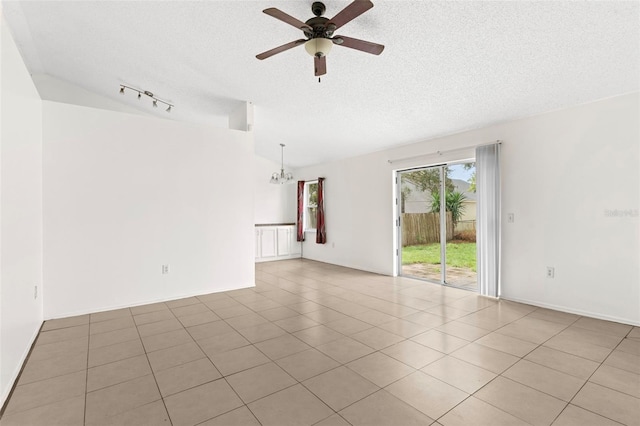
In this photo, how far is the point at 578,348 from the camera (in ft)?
8.73

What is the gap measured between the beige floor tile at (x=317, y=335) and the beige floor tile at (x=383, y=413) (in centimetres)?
94

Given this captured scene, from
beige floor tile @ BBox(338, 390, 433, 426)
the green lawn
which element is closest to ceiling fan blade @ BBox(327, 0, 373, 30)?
beige floor tile @ BBox(338, 390, 433, 426)

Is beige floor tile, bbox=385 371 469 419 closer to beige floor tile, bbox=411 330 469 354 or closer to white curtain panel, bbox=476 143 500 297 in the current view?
beige floor tile, bbox=411 330 469 354

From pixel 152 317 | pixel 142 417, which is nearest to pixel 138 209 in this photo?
pixel 152 317

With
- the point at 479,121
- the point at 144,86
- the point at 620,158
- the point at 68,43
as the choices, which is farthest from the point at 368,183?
the point at 68,43

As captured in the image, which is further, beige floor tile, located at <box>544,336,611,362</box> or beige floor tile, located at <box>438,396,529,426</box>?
beige floor tile, located at <box>544,336,611,362</box>

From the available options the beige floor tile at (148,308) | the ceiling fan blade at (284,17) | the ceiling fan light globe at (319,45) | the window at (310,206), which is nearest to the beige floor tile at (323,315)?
the beige floor tile at (148,308)

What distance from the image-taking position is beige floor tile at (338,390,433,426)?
1.71 meters

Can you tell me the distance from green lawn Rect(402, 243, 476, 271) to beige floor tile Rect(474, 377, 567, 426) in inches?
121

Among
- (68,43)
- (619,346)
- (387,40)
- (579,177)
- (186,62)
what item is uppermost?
(68,43)

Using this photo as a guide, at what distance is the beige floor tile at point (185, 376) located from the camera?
2.08 meters

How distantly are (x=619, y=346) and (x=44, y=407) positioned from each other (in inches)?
180

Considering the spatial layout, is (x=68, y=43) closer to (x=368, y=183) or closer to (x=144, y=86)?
(x=144, y=86)

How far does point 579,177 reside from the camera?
3514 millimetres
